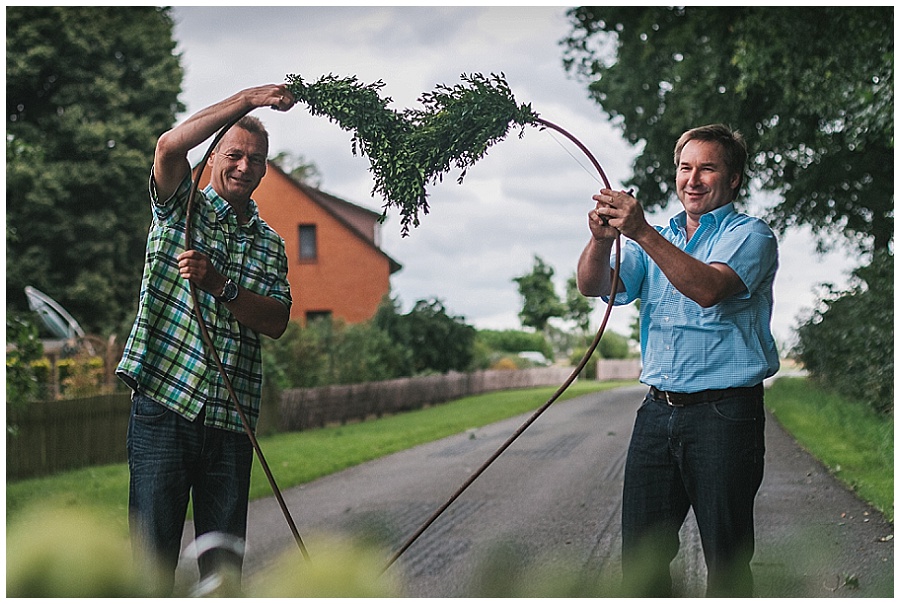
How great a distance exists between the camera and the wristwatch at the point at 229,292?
9.43 ft

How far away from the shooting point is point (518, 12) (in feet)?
21.5

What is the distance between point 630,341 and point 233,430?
84.5ft

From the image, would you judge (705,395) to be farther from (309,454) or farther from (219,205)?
(309,454)

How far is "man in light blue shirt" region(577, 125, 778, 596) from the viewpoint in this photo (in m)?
2.85

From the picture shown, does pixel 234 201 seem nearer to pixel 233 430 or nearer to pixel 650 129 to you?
pixel 233 430

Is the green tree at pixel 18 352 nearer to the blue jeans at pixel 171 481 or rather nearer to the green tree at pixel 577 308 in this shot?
the blue jeans at pixel 171 481

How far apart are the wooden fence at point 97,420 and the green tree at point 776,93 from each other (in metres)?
4.89

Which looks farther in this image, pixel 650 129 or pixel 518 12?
pixel 650 129

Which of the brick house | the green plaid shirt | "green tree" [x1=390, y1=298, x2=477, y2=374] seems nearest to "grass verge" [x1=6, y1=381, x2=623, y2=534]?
"green tree" [x1=390, y1=298, x2=477, y2=374]

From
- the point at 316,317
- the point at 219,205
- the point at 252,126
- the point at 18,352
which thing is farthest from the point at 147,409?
the point at 316,317

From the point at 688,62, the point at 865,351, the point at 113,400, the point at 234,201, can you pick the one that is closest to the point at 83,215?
the point at 113,400

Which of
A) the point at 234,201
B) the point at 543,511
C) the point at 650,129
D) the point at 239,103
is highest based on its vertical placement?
the point at 650,129

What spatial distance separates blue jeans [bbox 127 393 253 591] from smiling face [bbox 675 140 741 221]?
1.55 meters

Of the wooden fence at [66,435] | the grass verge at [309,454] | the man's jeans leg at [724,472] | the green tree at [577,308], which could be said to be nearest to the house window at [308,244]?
the grass verge at [309,454]
